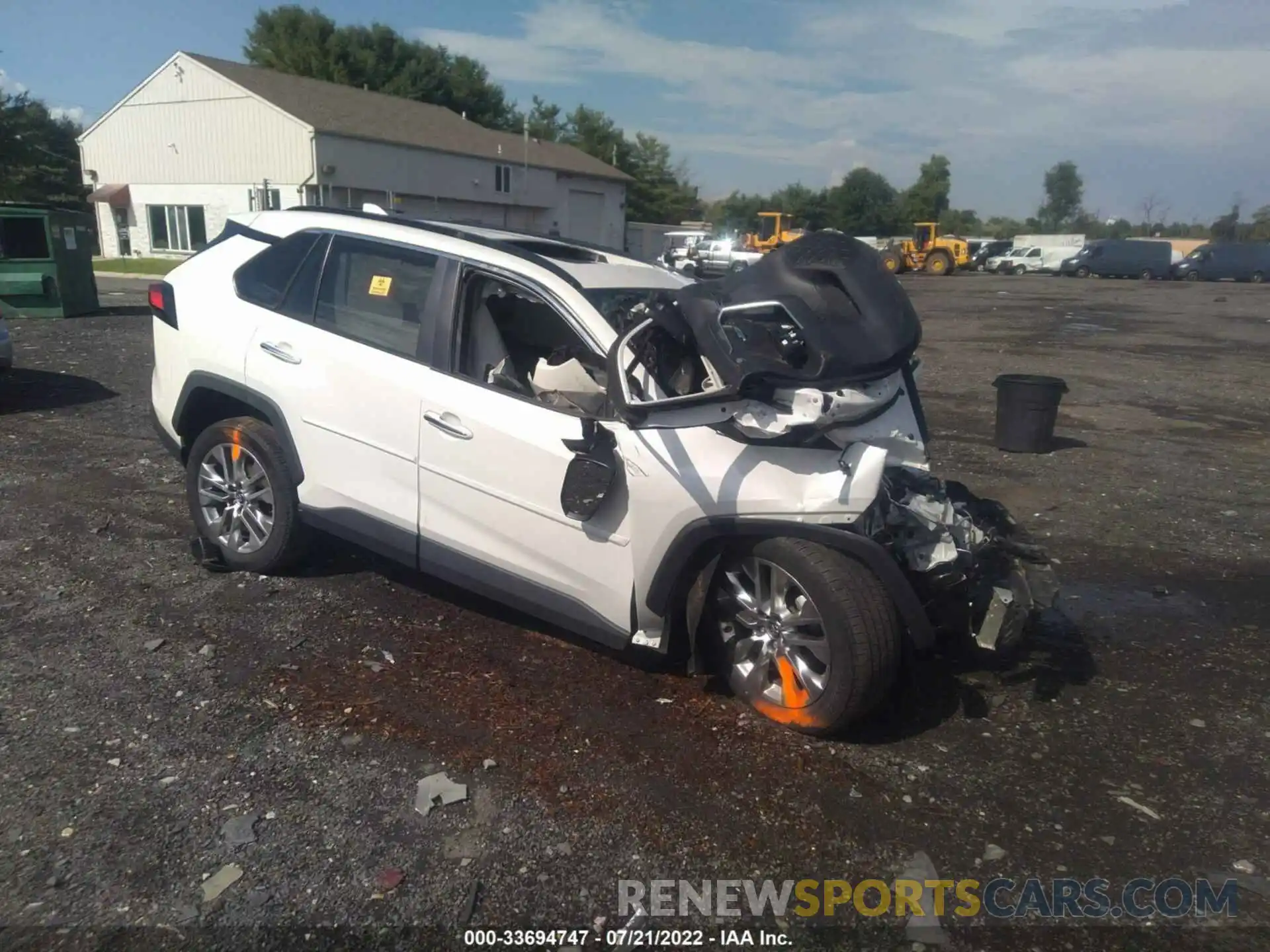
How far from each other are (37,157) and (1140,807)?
178 ft

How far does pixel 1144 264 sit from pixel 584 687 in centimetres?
5345

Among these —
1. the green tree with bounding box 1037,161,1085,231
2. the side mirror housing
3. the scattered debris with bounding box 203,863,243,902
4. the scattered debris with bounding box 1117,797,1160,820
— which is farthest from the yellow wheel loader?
the green tree with bounding box 1037,161,1085,231

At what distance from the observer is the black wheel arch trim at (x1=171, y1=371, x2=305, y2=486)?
4875mm

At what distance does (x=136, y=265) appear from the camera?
119ft

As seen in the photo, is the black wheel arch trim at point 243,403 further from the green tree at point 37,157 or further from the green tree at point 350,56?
the green tree at point 350,56

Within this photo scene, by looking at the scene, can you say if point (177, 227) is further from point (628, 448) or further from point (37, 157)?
point (628, 448)

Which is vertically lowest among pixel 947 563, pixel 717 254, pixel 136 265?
pixel 136 265

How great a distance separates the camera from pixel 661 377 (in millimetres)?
4008

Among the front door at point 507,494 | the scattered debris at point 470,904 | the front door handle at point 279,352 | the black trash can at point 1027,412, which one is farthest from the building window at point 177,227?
the scattered debris at point 470,904

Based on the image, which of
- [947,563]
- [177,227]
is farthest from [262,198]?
[947,563]

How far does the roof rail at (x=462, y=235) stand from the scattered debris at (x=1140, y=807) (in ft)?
9.70

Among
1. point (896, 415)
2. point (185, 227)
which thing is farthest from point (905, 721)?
point (185, 227)

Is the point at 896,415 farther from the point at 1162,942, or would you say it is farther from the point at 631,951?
the point at 631,951

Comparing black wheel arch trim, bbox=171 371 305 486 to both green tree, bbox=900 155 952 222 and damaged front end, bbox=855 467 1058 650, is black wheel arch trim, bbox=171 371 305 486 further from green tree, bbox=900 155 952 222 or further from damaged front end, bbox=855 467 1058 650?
green tree, bbox=900 155 952 222
